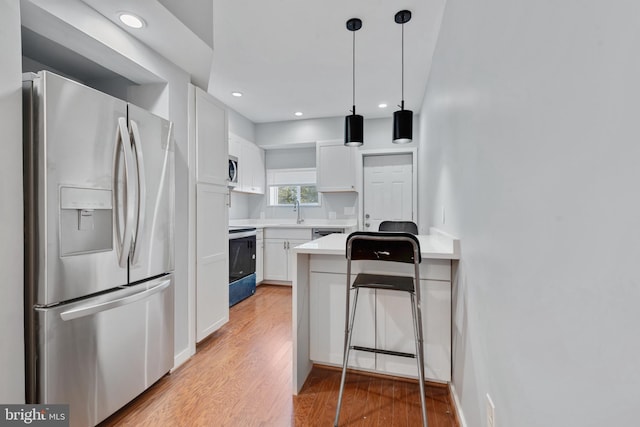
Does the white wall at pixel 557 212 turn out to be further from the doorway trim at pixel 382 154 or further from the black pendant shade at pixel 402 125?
the doorway trim at pixel 382 154

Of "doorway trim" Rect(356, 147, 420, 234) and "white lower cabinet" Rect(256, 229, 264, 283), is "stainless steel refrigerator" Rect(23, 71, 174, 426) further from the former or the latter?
"doorway trim" Rect(356, 147, 420, 234)

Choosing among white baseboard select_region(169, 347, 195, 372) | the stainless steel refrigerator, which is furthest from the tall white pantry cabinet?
the stainless steel refrigerator

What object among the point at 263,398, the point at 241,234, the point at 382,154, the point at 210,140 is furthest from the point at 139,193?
the point at 382,154

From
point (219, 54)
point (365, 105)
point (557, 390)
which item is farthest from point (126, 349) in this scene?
point (365, 105)

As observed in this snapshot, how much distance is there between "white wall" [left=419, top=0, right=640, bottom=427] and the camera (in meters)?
0.45

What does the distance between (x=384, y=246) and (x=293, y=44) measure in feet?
6.64

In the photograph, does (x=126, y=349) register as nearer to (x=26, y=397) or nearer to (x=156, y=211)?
(x=26, y=397)

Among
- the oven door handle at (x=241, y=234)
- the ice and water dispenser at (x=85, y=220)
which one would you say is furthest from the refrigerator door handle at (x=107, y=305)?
the oven door handle at (x=241, y=234)

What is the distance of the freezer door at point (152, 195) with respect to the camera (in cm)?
173

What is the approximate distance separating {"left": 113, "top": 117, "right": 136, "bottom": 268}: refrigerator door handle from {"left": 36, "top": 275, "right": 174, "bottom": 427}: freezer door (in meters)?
0.24

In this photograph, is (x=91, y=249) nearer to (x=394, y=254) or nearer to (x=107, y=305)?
(x=107, y=305)

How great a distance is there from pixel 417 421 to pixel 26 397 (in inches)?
75.0

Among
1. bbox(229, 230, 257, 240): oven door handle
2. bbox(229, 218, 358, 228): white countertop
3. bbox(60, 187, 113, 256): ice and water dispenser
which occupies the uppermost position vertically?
bbox(60, 187, 113, 256): ice and water dispenser

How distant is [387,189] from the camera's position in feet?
15.1
